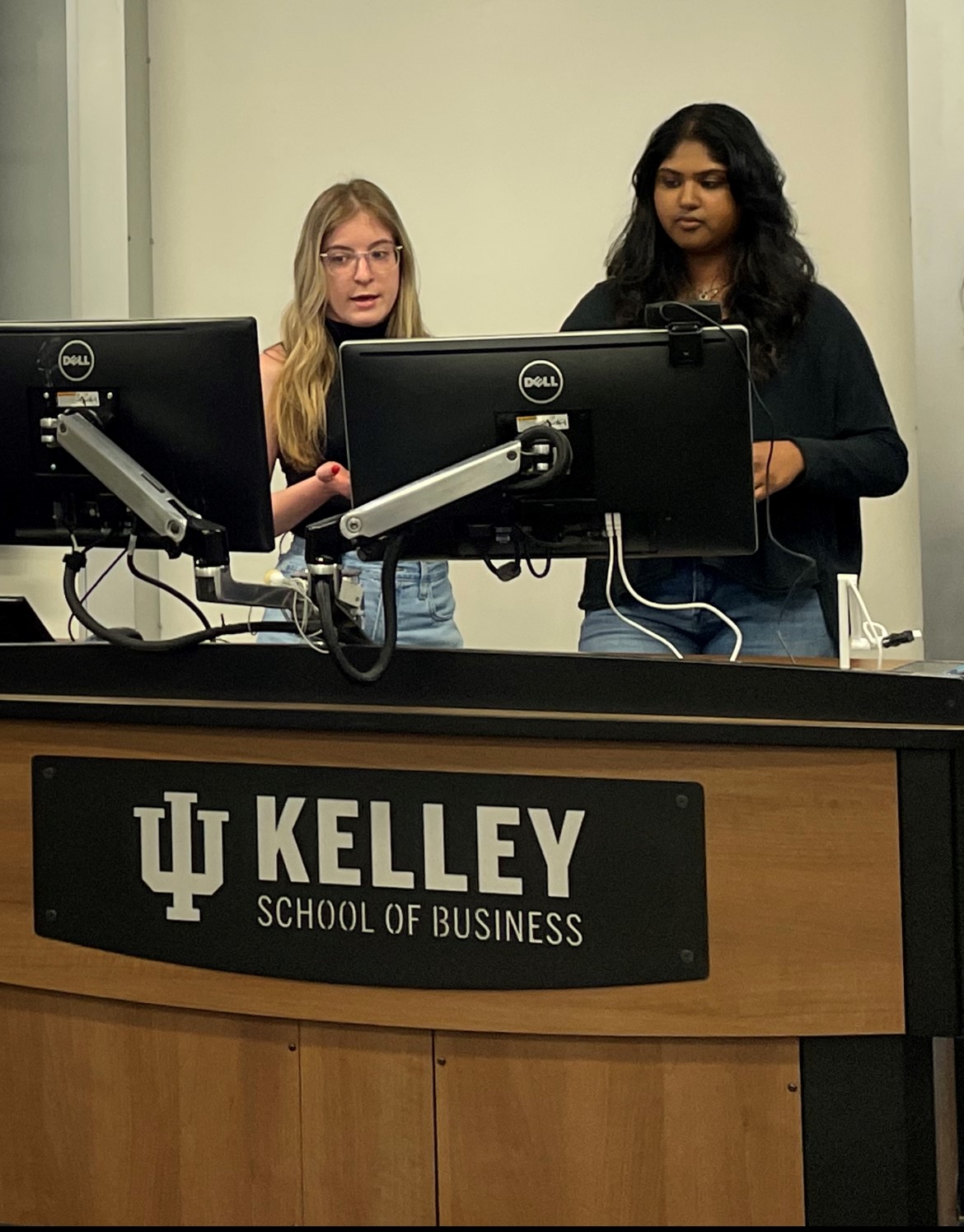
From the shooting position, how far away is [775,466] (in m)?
2.11

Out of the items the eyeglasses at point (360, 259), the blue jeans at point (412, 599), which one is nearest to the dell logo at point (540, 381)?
the blue jeans at point (412, 599)

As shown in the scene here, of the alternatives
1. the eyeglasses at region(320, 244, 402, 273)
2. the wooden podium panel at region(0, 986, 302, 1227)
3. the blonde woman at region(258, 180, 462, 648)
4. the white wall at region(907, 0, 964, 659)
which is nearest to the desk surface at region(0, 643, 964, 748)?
the wooden podium panel at region(0, 986, 302, 1227)

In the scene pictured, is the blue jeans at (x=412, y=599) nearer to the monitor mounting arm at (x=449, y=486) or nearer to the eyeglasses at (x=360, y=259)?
the eyeglasses at (x=360, y=259)

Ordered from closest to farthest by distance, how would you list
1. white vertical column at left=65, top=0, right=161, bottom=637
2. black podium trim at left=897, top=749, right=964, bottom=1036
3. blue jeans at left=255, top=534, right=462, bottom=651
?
black podium trim at left=897, top=749, right=964, bottom=1036 < blue jeans at left=255, top=534, right=462, bottom=651 < white vertical column at left=65, top=0, right=161, bottom=637

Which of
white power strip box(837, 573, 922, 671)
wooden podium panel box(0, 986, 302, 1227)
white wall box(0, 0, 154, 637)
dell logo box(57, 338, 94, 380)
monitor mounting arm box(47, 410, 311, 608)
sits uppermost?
white wall box(0, 0, 154, 637)

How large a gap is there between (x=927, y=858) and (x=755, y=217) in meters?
1.38

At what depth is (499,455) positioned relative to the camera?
153 cm

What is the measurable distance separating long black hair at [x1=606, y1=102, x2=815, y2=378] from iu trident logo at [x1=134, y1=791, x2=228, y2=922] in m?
1.22

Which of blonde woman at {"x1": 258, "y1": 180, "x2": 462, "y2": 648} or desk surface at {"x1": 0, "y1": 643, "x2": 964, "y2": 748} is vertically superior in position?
blonde woman at {"x1": 258, "y1": 180, "x2": 462, "y2": 648}

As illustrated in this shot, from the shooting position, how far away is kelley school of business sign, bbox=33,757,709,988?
4.50ft

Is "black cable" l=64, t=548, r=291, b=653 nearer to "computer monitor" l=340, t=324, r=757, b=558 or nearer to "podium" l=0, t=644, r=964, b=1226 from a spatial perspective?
"podium" l=0, t=644, r=964, b=1226

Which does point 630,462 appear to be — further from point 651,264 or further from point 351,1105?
point 651,264

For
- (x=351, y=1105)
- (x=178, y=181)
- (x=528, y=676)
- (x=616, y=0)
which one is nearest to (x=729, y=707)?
(x=528, y=676)

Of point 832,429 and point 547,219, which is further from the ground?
point 547,219
